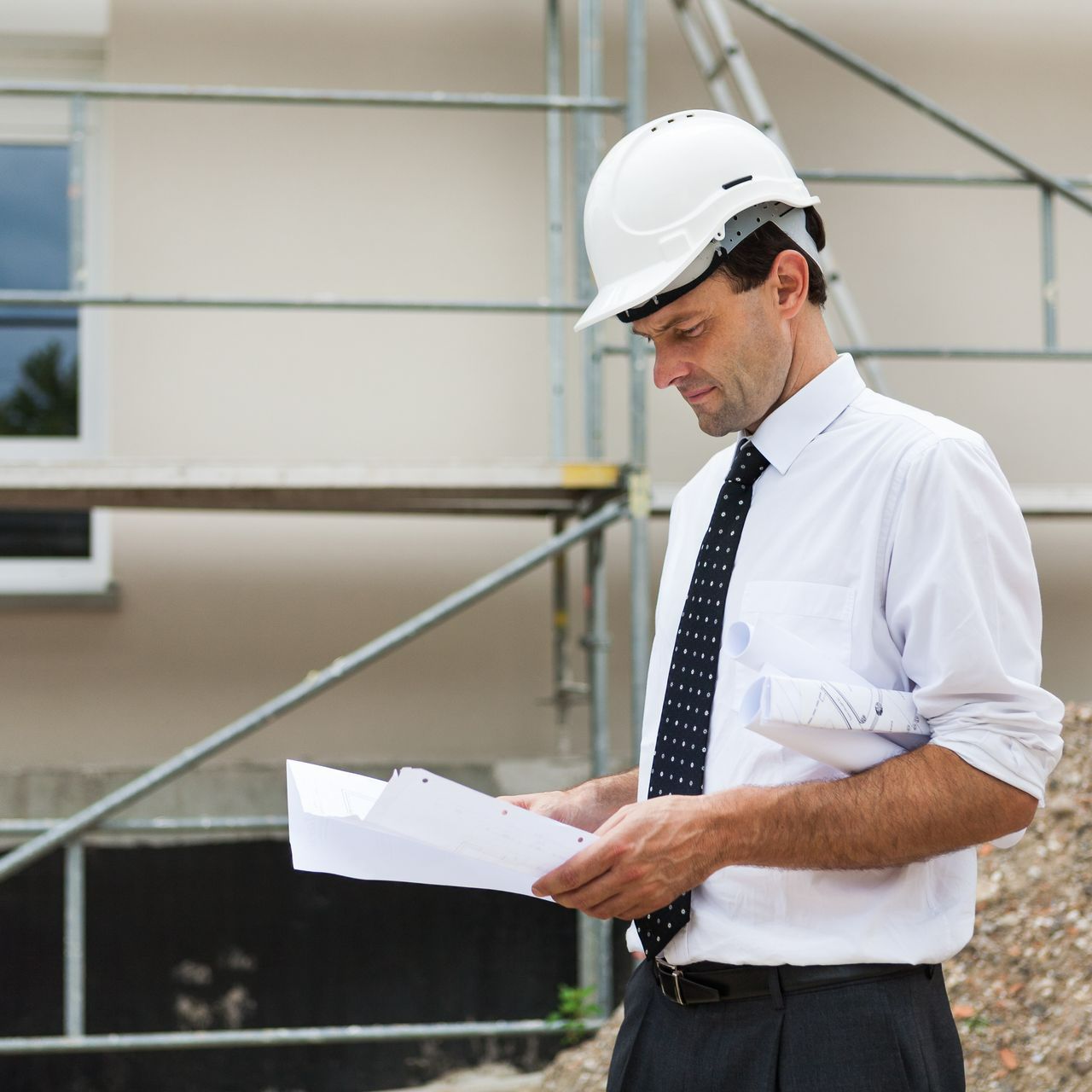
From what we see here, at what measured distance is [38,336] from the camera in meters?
4.87

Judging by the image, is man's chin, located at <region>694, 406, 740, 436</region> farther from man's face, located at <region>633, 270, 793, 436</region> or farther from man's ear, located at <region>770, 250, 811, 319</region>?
man's ear, located at <region>770, 250, 811, 319</region>

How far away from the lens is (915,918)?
5.11 ft

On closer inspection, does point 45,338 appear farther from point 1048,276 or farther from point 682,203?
point 682,203

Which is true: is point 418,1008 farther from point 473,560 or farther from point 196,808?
point 473,560

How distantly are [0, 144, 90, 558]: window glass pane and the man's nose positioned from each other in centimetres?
348

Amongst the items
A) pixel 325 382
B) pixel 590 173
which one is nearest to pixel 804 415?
pixel 590 173

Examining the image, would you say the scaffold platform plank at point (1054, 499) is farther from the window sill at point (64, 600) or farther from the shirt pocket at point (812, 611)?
the shirt pocket at point (812, 611)

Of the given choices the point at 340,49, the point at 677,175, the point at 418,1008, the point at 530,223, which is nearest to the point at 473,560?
the point at 530,223

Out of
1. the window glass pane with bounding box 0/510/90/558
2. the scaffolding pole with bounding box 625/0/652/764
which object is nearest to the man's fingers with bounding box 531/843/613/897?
the scaffolding pole with bounding box 625/0/652/764

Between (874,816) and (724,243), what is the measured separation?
686 millimetres

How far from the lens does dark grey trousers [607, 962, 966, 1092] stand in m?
1.52

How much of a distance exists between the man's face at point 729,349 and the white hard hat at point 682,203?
3 cm

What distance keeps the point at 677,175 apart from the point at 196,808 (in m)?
3.43

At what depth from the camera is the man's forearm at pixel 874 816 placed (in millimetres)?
1456
